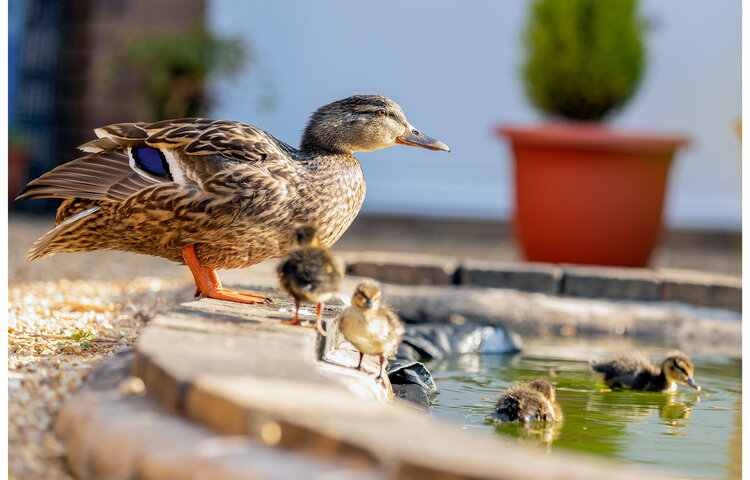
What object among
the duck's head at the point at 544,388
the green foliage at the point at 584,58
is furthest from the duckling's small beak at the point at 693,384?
the green foliage at the point at 584,58

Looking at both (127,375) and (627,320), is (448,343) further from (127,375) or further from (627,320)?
(127,375)

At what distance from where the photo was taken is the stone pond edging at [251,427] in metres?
1.55

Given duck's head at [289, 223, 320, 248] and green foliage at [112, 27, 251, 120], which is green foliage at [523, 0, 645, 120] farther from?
duck's head at [289, 223, 320, 248]

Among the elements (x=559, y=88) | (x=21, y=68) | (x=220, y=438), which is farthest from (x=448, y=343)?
(x=21, y=68)

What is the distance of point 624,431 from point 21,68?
8.86m

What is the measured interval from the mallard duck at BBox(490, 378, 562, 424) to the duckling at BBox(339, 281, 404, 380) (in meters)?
0.48

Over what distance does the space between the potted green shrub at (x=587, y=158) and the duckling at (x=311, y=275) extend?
4511 millimetres

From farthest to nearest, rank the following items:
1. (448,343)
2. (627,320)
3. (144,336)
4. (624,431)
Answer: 1. (627,320)
2. (448,343)
3. (624,431)
4. (144,336)

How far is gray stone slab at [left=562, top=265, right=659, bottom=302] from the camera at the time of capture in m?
5.75

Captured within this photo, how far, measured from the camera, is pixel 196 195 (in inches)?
121

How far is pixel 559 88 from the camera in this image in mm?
7418

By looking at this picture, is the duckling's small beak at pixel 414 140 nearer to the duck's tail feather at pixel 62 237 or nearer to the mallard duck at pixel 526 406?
the mallard duck at pixel 526 406

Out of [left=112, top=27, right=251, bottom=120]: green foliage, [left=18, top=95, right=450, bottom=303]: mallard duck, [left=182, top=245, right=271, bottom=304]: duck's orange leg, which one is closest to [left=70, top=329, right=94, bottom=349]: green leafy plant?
[left=18, top=95, right=450, bottom=303]: mallard duck

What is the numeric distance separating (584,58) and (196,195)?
5.02 meters
